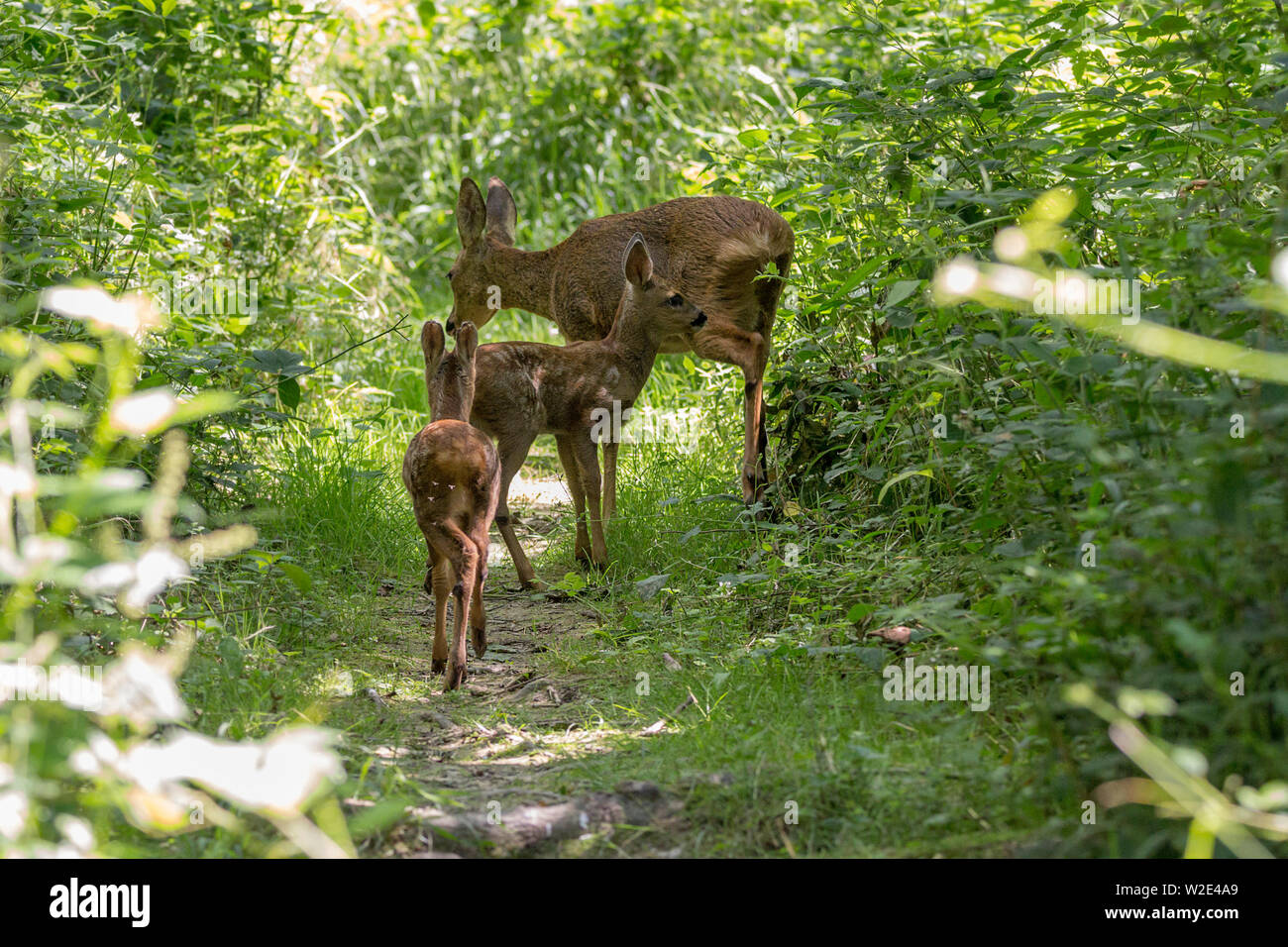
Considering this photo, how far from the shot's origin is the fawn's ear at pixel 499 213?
8.48 m

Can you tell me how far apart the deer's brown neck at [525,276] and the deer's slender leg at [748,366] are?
1.42m

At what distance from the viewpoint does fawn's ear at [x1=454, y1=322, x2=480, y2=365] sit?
18.8ft

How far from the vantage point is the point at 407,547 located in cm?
661

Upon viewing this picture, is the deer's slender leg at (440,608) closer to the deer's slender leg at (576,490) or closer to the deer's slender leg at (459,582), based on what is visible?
the deer's slender leg at (459,582)

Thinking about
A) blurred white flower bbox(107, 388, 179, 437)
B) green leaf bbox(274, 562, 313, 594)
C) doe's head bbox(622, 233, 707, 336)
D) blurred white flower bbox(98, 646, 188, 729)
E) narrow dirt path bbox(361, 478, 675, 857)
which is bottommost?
narrow dirt path bbox(361, 478, 675, 857)

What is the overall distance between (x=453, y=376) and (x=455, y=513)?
87 centimetres

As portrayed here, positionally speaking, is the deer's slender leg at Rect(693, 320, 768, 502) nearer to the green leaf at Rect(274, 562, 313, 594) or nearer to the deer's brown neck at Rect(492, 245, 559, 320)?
the deer's brown neck at Rect(492, 245, 559, 320)

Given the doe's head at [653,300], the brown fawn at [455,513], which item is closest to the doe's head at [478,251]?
the doe's head at [653,300]

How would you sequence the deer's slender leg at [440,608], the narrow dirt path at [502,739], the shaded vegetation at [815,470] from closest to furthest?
1. the shaded vegetation at [815,470]
2. the narrow dirt path at [502,739]
3. the deer's slender leg at [440,608]

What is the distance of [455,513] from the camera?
506 cm

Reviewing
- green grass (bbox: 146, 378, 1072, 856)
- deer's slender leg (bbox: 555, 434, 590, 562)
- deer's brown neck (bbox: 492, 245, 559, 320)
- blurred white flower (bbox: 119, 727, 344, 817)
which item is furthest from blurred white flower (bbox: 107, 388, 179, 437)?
deer's brown neck (bbox: 492, 245, 559, 320)

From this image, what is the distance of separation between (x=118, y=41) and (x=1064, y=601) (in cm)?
603

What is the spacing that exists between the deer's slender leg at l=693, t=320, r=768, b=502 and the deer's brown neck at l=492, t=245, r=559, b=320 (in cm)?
142
